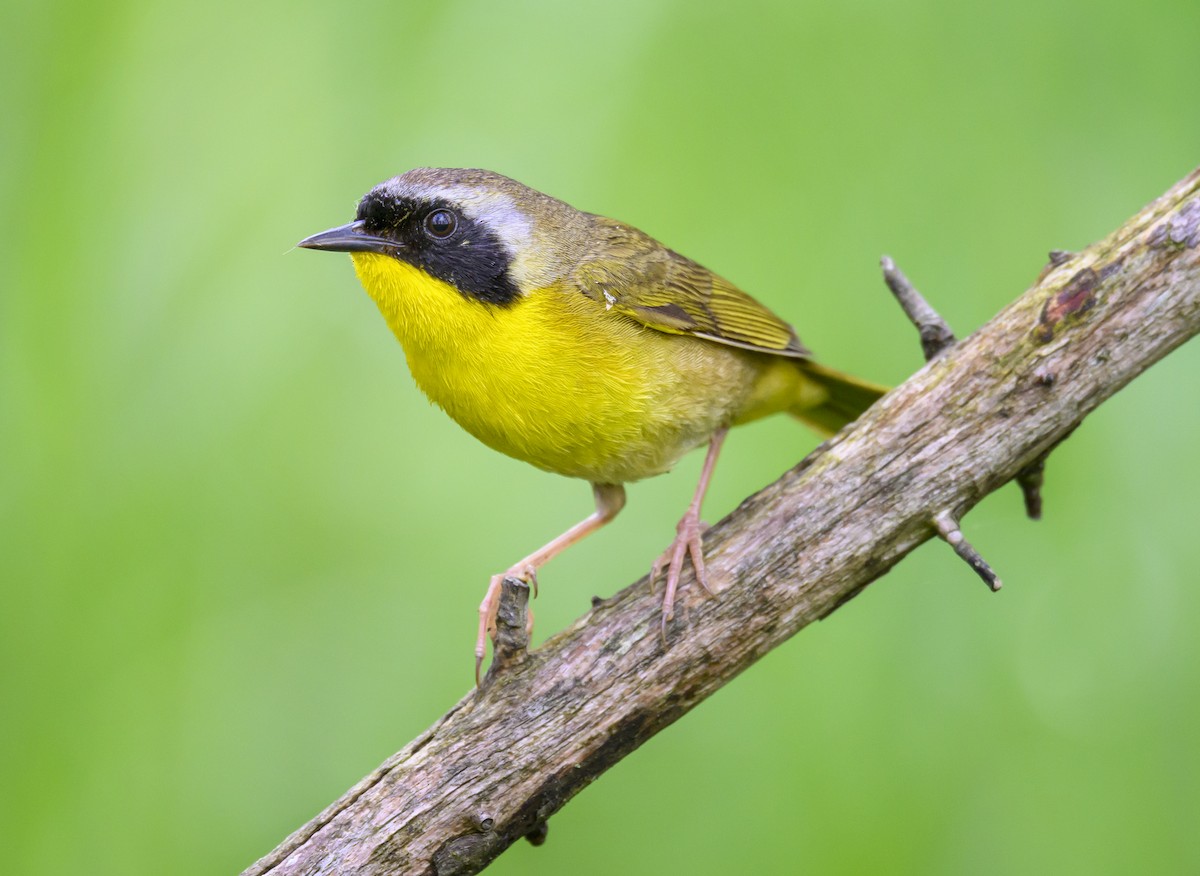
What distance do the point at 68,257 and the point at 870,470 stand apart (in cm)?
359

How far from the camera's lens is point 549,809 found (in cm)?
364

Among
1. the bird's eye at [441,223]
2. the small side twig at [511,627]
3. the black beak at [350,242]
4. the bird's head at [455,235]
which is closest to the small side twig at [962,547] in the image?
the small side twig at [511,627]

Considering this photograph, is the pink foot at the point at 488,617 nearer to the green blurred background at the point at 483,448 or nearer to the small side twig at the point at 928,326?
the green blurred background at the point at 483,448

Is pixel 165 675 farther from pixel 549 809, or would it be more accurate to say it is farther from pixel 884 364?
pixel 884 364

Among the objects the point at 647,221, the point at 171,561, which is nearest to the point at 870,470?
the point at 647,221

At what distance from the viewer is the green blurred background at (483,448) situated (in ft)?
16.4

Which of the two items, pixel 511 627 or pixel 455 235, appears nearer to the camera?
pixel 511 627

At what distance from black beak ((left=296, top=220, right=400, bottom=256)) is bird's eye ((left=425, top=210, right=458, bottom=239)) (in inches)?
5.0

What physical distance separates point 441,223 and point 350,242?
316 millimetres

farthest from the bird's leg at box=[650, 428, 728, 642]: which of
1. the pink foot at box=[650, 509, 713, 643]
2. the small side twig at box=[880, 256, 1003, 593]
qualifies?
the small side twig at box=[880, 256, 1003, 593]

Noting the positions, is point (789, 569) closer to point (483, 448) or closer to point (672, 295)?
point (672, 295)

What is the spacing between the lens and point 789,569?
383 cm

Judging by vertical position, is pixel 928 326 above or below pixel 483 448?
below

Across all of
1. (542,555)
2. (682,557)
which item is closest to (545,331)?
(682,557)
